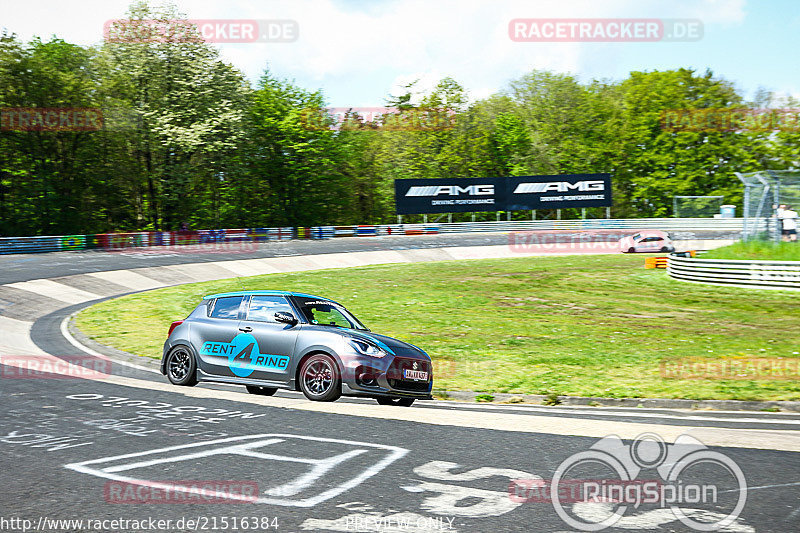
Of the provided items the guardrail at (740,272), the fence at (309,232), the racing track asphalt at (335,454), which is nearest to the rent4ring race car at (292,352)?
the racing track asphalt at (335,454)

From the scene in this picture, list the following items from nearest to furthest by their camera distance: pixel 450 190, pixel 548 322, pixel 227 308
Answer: pixel 227 308
pixel 548 322
pixel 450 190

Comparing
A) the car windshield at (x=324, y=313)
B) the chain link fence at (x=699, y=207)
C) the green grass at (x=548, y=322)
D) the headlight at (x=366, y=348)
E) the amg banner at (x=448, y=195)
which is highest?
the amg banner at (x=448, y=195)

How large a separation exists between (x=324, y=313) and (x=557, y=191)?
175 ft

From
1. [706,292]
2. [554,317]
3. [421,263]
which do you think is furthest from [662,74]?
[554,317]

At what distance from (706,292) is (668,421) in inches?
703

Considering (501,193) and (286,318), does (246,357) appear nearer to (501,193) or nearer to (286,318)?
(286,318)

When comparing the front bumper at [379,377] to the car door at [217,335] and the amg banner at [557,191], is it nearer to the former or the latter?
the car door at [217,335]

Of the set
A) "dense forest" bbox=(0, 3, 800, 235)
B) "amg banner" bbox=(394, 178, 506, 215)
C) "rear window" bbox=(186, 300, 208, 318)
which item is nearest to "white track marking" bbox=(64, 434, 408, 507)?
"rear window" bbox=(186, 300, 208, 318)

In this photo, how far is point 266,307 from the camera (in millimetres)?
11688

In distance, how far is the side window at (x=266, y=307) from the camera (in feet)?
37.8

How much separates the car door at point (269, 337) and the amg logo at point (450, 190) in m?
50.6

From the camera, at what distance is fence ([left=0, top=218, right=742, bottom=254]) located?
42094mm

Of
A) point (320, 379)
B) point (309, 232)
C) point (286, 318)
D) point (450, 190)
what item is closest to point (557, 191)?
point (450, 190)

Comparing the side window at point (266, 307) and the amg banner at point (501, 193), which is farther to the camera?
the amg banner at point (501, 193)
